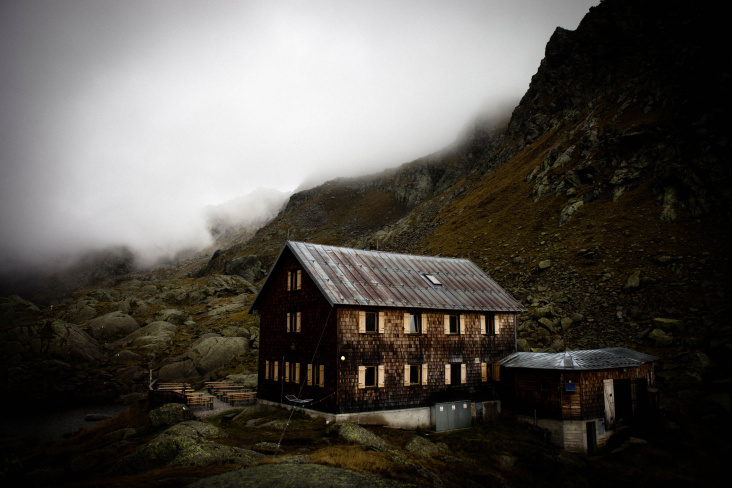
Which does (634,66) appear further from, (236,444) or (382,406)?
(236,444)

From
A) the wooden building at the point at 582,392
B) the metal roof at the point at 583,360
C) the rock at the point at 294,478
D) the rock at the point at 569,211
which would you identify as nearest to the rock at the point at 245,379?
the wooden building at the point at 582,392

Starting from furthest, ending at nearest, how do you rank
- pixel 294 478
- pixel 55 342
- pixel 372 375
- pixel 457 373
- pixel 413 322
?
pixel 55 342, pixel 457 373, pixel 413 322, pixel 372 375, pixel 294 478

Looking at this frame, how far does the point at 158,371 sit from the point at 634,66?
114 meters

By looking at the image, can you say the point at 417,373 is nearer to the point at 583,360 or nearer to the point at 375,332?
the point at 375,332

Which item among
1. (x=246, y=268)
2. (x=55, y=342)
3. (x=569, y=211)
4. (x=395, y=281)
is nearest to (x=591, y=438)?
(x=395, y=281)

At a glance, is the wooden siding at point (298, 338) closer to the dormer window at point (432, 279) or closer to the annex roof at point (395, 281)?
the annex roof at point (395, 281)

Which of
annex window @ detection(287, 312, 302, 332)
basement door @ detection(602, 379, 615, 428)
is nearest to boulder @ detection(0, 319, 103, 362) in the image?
annex window @ detection(287, 312, 302, 332)

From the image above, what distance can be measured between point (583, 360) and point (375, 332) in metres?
15.2

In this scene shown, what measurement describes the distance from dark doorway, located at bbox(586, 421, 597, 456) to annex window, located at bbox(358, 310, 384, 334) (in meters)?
15.9

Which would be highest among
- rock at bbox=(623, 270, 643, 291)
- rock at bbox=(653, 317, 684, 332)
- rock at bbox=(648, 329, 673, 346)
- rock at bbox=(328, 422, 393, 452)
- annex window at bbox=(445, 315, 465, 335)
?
rock at bbox=(623, 270, 643, 291)

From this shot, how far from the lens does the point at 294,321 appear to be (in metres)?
31.9

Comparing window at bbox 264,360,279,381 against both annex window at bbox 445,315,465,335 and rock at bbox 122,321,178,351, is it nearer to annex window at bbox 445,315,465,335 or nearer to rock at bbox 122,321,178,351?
annex window at bbox 445,315,465,335

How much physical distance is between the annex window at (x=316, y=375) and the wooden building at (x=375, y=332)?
0.07 m

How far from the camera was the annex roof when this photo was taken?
1131 inches
